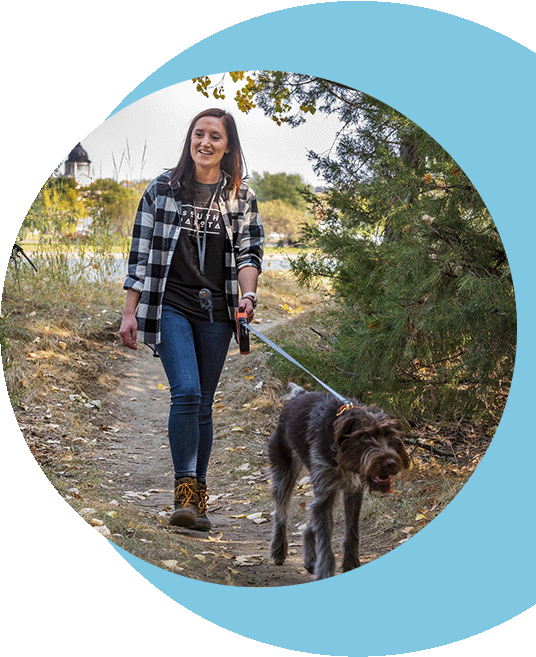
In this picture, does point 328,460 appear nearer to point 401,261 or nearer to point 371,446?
point 371,446

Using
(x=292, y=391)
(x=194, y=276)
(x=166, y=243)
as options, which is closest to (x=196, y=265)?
(x=194, y=276)

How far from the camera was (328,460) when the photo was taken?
3.15 meters

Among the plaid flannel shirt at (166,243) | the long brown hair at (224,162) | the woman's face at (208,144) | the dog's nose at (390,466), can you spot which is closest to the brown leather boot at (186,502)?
the plaid flannel shirt at (166,243)

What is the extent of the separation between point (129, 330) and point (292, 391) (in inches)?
28.9

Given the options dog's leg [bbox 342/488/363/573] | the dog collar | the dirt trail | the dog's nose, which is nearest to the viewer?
the dog's nose

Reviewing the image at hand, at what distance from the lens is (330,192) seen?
3506 millimetres

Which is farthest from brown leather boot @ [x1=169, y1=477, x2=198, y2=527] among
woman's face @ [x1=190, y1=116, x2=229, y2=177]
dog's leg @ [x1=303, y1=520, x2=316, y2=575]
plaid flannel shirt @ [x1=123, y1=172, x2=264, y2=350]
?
woman's face @ [x1=190, y1=116, x2=229, y2=177]

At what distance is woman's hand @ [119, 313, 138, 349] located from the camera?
3.44 m

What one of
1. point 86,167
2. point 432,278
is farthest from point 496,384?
point 86,167

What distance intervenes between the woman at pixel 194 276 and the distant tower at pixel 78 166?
0.40m

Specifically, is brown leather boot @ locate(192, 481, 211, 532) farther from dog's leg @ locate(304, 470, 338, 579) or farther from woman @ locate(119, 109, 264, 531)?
dog's leg @ locate(304, 470, 338, 579)

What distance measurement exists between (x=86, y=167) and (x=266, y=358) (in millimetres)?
1195

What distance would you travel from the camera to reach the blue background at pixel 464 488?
10.5 ft

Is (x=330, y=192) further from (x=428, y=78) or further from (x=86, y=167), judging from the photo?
(x=86, y=167)
